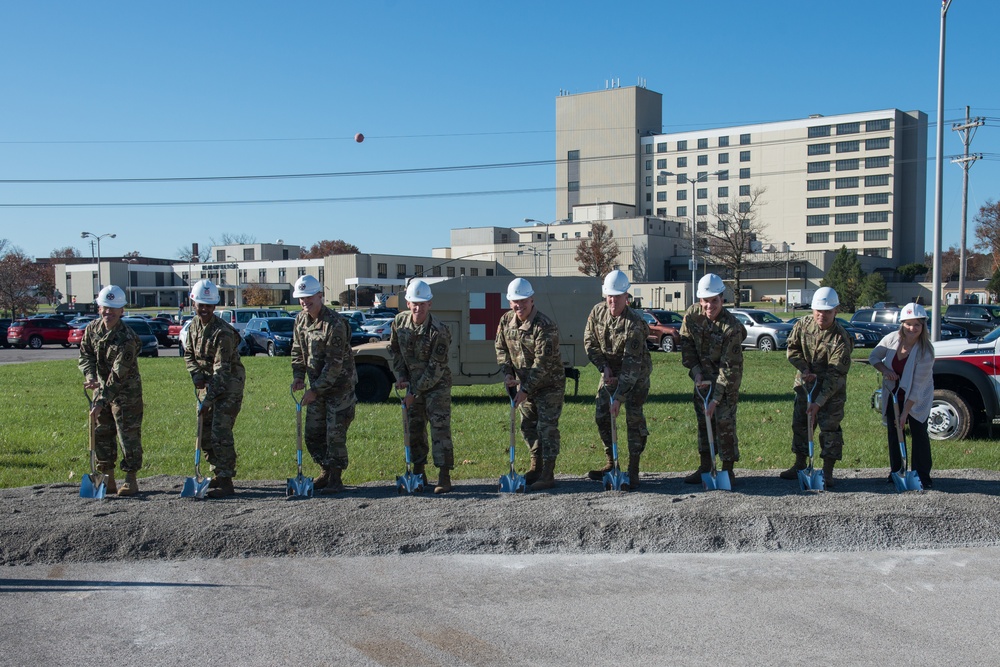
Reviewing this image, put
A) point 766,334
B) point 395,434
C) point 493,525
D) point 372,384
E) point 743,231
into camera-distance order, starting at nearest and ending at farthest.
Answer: point 493,525 < point 395,434 < point 372,384 < point 766,334 < point 743,231

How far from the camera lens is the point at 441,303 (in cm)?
1595

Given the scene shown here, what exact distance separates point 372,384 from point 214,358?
341 inches

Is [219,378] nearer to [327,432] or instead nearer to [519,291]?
[327,432]

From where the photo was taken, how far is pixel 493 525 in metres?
7.19

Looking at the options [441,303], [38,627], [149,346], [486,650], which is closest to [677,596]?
[486,650]

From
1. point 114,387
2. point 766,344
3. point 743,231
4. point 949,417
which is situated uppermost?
point 743,231

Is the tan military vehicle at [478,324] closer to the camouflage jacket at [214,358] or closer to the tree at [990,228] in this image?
the camouflage jacket at [214,358]

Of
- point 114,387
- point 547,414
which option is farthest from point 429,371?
point 114,387

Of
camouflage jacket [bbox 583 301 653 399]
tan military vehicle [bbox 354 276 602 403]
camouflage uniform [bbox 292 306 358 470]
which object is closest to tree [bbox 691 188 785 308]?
tan military vehicle [bbox 354 276 602 403]

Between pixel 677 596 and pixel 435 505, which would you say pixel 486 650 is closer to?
pixel 677 596

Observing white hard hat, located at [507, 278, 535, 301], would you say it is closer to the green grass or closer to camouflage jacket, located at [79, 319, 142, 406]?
the green grass

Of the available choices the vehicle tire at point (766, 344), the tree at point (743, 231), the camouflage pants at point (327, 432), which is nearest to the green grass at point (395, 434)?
the camouflage pants at point (327, 432)

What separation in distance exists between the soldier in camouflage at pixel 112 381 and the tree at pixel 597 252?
8017 cm

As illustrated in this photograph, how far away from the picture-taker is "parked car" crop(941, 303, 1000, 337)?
1278 inches
